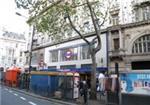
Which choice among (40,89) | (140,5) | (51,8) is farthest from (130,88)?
(140,5)

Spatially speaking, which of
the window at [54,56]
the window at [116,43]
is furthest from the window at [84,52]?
the window at [54,56]

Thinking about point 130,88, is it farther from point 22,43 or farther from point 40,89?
point 22,43

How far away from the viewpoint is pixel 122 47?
102ft

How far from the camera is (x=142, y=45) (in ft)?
97.0

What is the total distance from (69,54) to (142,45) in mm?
14130

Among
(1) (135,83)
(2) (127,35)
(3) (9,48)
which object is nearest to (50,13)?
(1) (135,83)

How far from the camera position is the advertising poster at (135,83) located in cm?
1459

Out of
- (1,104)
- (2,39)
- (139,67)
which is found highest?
(2,39)

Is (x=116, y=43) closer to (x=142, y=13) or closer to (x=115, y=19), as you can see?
(x=115, y=19)

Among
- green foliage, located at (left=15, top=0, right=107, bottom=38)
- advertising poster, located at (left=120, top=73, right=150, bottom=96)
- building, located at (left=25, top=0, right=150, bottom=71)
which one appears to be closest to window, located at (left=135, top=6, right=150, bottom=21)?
building, located at (left=25, top=0, right=150, bottom=71)

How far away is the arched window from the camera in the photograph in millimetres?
29123

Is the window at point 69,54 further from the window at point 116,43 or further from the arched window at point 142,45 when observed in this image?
the arched window at point 142,45

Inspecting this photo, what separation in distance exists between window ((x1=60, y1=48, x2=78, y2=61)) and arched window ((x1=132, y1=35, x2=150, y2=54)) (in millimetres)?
11170

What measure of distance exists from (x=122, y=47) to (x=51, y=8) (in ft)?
44.4
